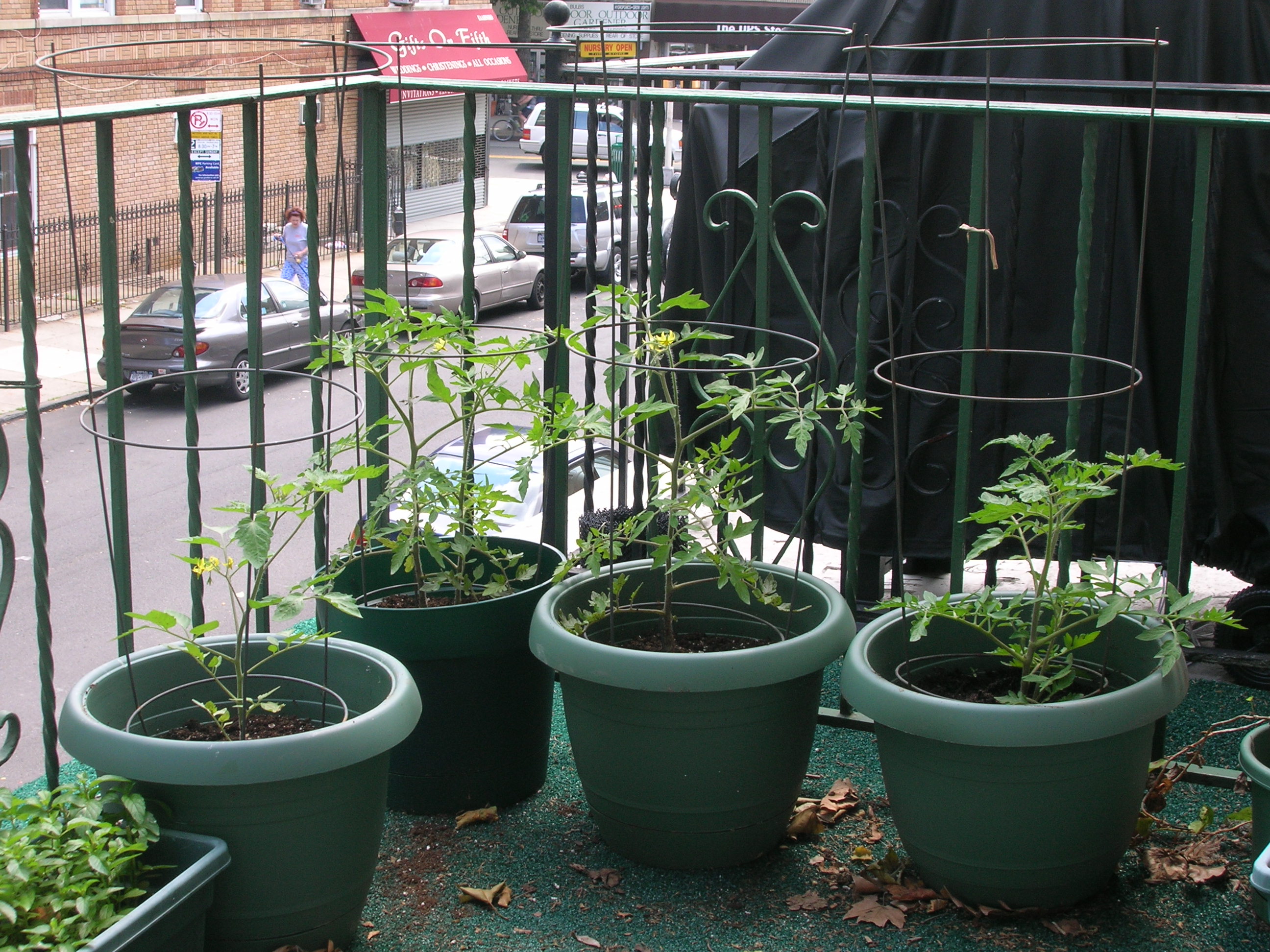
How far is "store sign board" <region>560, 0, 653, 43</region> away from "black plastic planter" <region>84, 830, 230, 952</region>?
4.96 ft

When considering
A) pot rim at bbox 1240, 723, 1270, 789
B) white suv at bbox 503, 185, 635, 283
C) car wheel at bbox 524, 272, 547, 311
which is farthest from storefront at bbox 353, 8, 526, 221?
pot rim at bbox 1240, 723, 1270, 789

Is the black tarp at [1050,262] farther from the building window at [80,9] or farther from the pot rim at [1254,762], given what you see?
the building window at [80,9]

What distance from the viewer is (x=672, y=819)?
2.16 metres

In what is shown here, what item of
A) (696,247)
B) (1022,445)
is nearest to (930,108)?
(1022,445)

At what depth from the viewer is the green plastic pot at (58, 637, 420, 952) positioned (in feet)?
5.86

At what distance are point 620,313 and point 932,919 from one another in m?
1.33

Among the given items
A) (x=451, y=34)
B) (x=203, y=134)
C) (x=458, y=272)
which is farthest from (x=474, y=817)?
(x=451, y=34)

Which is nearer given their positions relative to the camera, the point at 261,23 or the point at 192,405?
the point at 192,405

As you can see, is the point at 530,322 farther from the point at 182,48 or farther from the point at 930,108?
the point at 930,108

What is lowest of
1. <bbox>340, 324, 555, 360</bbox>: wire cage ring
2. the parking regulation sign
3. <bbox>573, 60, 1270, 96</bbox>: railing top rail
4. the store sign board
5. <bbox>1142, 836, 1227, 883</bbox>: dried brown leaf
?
<bbox>1142, 836, 1227, 883</bbox>: dried brown leaf

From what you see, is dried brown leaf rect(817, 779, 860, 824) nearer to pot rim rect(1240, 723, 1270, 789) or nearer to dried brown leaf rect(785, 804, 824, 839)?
dried brown leaf rect(785, 804, 824, 839)

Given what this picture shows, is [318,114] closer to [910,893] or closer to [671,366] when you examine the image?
[671,366]

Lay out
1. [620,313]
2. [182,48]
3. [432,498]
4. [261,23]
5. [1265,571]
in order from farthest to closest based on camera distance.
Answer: [261,23], [182,48], [1265,571], [620,313], [432,498]

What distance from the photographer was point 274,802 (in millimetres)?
1813
